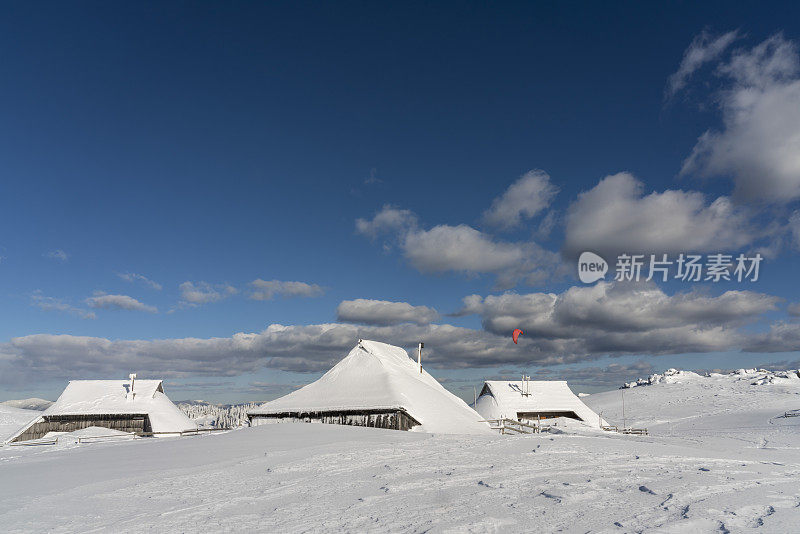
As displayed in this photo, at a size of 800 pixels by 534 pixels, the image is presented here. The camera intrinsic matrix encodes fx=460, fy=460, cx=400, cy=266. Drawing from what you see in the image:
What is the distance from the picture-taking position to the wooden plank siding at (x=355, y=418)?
28.8 metres

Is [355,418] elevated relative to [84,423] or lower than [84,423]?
elevated

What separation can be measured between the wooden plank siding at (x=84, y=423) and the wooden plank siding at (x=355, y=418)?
19.4 meters

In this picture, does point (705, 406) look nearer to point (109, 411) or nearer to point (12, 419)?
point (109, 411)

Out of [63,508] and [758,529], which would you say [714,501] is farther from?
[63,508]

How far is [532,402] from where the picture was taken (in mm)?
54500

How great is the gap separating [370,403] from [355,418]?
4.45ft

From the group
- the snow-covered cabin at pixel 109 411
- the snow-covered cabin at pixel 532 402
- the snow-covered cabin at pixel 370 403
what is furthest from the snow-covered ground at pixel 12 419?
→ the snow-covered cabin at pixel 532 402

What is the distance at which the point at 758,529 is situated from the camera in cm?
592

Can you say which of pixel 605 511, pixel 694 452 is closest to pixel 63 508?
pixel 605 511

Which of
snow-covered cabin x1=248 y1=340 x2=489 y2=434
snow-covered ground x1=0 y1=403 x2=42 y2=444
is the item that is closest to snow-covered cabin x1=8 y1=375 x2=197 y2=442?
snow-covered ground x1=0 y1=403 x2=42 y2=444

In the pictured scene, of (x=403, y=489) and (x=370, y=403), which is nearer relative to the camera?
(x=403, y=489)

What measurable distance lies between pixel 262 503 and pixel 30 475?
9.70 metres

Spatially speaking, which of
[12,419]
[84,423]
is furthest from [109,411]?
[12,419]

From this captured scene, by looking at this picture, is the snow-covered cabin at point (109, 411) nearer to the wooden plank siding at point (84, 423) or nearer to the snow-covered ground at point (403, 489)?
the wooden plank siding at point (84, 423)
